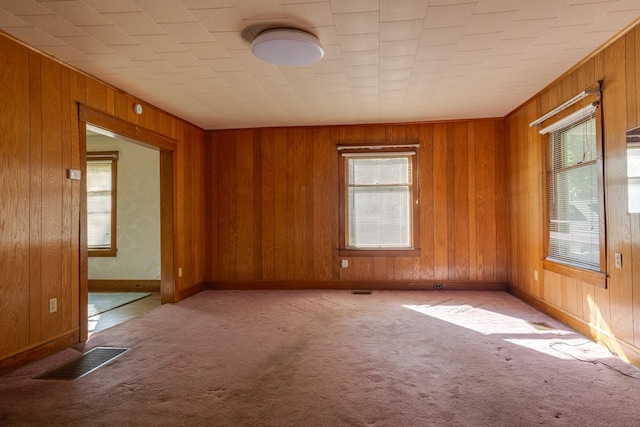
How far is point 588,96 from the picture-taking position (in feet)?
10.3

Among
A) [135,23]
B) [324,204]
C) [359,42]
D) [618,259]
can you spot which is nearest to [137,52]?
[135,23]

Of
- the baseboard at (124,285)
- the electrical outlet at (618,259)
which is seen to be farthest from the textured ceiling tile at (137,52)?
the electrical outlet at (618,259)

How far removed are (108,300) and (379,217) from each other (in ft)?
13.3

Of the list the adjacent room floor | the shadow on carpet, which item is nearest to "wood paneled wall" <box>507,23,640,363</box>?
the adjacent room floor

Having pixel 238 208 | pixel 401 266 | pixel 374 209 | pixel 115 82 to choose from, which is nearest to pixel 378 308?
pixel 401 266

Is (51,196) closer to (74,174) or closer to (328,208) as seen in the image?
(74,174)

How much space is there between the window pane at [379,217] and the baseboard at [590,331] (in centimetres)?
178

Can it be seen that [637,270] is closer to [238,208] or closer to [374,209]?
[374,209]

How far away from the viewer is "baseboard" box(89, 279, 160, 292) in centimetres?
569

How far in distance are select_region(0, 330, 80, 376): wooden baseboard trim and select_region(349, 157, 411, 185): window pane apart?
386cm

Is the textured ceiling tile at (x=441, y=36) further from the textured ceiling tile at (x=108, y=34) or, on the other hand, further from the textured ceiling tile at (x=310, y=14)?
the textured ceiling tile at (x=108, y=34)

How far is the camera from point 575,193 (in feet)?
11.4

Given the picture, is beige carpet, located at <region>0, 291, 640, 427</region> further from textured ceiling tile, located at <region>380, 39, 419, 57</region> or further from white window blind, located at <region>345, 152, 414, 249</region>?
textured ceiling tile, located at <region>380, 39, 419, 57</region>

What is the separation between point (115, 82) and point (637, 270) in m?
4.79
